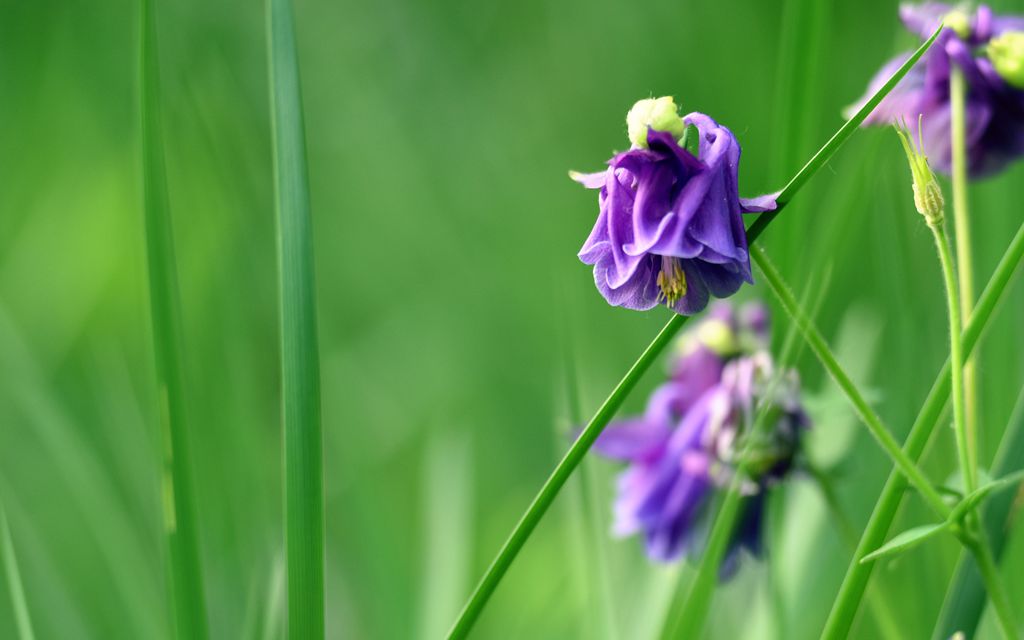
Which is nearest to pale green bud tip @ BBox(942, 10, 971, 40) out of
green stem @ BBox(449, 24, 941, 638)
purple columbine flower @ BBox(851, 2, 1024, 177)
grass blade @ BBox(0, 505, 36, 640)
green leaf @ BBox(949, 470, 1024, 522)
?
purple columbine flower @ BBox(851, 2, 1024, 177)

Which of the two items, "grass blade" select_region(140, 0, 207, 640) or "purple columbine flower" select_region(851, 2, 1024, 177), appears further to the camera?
"purple columbine flower" select_region(851, 2, 1024, 177)

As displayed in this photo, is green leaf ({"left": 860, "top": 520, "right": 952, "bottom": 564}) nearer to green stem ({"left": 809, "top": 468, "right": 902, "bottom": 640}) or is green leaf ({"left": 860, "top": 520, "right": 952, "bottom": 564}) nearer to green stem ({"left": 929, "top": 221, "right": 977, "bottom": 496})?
green stem ({"left": 929, "top": 221, "right": 977, "bottom": 496})

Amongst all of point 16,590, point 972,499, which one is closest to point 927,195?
point 972,499

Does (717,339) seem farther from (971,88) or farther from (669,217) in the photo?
(669,217)

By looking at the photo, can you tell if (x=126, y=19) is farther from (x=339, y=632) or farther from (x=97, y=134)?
(x=339, y=632)

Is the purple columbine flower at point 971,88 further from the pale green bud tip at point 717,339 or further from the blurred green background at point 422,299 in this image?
the pale green bud tip at point 717,339
